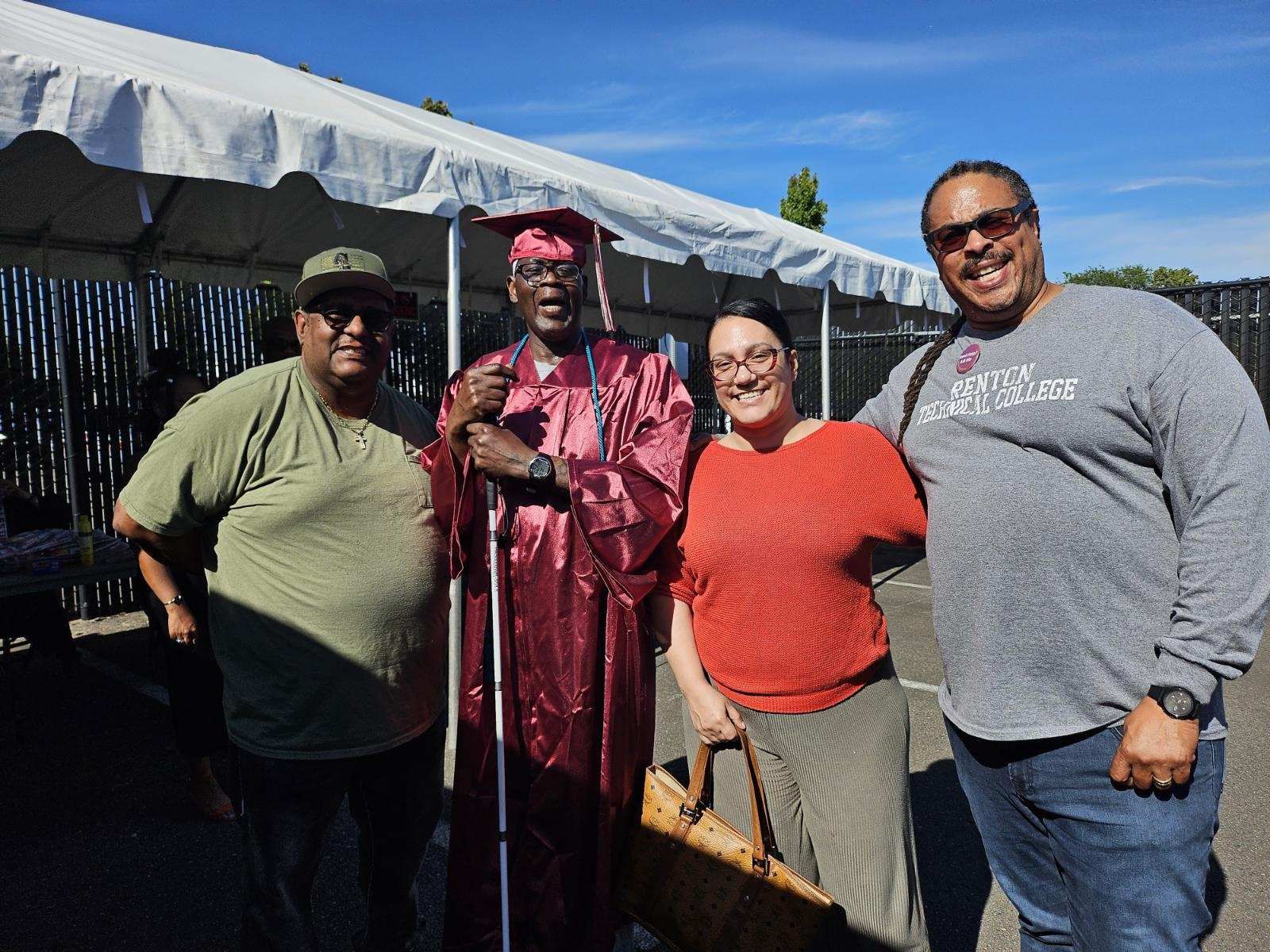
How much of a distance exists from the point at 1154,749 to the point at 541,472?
1.36 m

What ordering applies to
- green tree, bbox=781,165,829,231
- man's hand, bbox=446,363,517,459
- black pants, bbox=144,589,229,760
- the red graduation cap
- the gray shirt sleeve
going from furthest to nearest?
green tree, bbox=781,165,829,231 < black pants, bbox=144,589,229,760 < the red graduation cap < man's hand, bbox=446,363,517,459 < the gray shirt sleeve

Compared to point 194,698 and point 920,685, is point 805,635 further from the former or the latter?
point 920,685

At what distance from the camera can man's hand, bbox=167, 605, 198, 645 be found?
2.58 meters

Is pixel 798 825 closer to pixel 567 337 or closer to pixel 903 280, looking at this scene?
pixel 567 337

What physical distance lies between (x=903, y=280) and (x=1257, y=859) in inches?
244

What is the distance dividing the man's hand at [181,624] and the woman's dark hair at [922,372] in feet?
6.97

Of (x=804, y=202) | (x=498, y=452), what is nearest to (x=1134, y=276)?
(x=804, y=202)

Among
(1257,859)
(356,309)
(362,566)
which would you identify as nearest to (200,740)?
(362,566)

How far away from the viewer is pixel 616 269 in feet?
26.6

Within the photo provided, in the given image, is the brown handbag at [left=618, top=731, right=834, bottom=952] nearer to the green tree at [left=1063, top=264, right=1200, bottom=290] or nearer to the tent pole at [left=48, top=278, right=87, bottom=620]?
the tent pole at [left=48, top=278, right=87, bottom=620]

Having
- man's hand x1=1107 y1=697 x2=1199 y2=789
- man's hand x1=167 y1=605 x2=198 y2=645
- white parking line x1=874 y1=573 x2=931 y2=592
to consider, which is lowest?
white parking line x1=874 y1=573 x2=931 y2=592

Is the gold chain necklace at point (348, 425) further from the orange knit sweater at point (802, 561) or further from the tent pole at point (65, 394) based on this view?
the tent pole at point (65, 394)

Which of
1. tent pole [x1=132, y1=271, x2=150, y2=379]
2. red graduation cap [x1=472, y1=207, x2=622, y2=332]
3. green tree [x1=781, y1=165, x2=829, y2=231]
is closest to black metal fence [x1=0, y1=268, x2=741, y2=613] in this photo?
tent pole [x1=132, y1=271, x2=150, y2=379]

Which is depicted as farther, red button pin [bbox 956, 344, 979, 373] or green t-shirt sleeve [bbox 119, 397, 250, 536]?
green t-shirt sleeve [bbox 119, 397, 250, 536]
